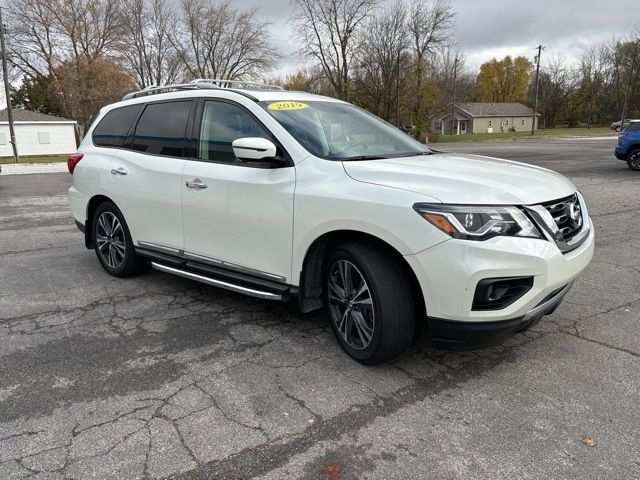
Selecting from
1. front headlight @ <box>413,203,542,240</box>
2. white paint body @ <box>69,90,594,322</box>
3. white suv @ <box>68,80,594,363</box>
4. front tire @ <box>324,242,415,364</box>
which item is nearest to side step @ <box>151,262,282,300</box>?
white suv @ <box>68,80,594,363</box>

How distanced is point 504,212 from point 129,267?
385 centimetres

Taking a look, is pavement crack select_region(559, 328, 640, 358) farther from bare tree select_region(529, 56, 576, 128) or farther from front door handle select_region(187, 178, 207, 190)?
bare tree select_region(529, 56, 576, 128)

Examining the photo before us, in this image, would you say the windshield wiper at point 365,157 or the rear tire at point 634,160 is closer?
the windshield wiper at point 365,157

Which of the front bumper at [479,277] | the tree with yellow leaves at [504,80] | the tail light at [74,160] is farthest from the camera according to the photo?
the tree with yellow leaves at [504,80]

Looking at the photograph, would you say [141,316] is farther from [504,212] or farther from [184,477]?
[504,212]

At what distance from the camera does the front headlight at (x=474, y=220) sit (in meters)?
2.73

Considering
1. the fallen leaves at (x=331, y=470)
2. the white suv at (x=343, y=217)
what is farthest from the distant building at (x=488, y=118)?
the fallen leaves at (x=331, y=470)

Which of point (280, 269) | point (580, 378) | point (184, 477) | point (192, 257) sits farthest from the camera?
point (192, 257)

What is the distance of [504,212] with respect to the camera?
2783 millimetres

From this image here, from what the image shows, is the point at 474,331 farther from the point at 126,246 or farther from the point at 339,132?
the point at 126,246

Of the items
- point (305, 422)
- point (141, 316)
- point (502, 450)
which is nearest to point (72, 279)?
point (141, 316)

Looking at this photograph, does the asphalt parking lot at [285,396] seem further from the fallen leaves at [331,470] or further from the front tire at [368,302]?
the front tire at [368,302]

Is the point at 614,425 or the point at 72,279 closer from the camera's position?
the point at 614,425

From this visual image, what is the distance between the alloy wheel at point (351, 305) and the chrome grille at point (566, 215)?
1217mm
